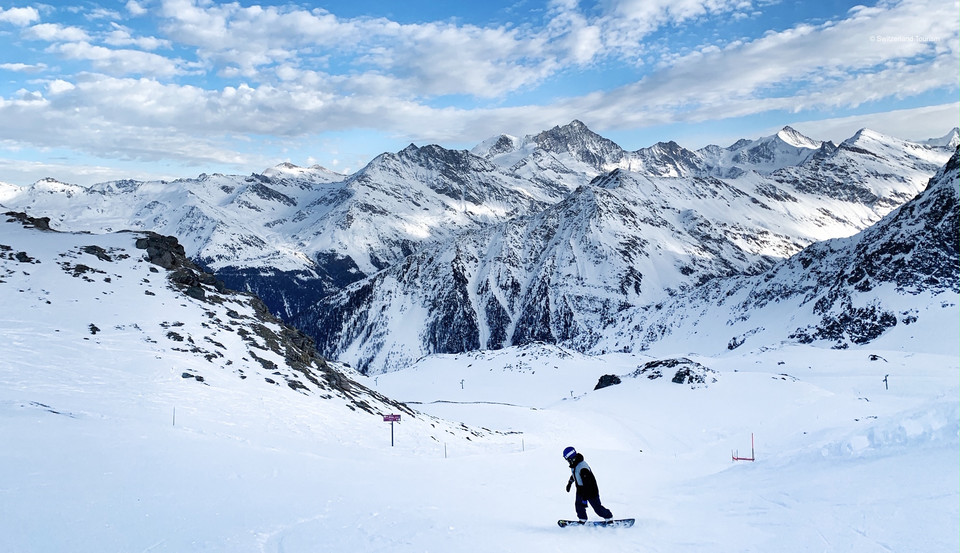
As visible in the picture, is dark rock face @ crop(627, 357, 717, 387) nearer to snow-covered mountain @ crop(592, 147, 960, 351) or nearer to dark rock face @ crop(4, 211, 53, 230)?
snow-covered mountain @ crop(592, 147, 960, 351)

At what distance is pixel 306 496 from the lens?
1328 centimetres

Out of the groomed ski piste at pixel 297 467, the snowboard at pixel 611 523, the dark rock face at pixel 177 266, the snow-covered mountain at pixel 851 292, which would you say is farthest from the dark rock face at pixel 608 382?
the snowboard at pixel 611 523

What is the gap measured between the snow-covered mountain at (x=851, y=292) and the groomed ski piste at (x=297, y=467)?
84.9 meters

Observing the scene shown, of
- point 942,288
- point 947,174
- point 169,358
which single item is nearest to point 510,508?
point 169,358

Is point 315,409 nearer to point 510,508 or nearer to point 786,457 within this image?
point 510,508

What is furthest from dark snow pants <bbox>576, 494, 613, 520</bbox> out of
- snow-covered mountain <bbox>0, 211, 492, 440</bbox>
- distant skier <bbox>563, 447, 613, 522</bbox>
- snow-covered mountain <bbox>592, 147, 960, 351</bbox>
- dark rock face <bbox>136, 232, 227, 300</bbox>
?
snow-covered mountain <bbox>592, 147, 960, 351</bbox>

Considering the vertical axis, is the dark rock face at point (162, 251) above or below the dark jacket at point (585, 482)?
above

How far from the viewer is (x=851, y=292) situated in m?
118

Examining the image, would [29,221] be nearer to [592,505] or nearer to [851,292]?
[592,505]

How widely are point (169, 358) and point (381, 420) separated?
11251 mm

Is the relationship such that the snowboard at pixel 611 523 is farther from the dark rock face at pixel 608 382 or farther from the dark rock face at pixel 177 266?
the dark rock face at pixel 608 382

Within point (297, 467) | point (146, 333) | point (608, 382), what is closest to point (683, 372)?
point (608, 382)

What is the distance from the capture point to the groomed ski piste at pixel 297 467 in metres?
9.30

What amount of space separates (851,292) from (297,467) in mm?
133536
